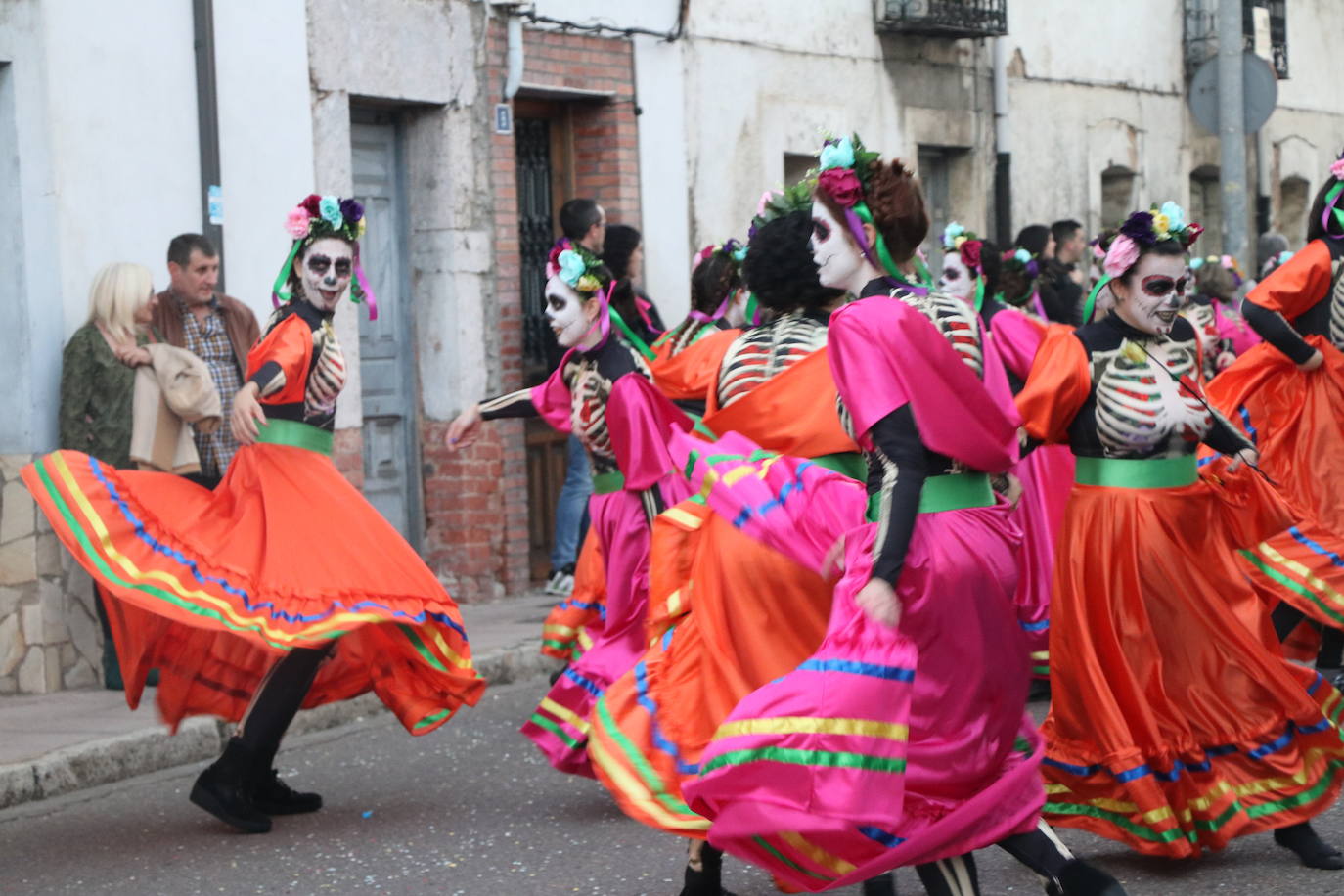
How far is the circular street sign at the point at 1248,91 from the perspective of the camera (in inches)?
648

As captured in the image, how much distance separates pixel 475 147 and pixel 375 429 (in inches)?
68.4

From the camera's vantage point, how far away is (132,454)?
31.3 feet

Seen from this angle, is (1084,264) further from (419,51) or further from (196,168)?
(196,168)

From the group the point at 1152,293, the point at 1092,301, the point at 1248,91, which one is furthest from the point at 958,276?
the point at 1248,91

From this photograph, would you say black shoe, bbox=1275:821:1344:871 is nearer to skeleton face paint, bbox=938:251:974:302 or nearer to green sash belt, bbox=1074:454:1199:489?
green sash belt, bbox=1074:454:1199:489

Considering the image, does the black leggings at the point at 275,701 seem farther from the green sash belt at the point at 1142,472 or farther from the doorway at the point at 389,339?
the doorway at the point at 389,339

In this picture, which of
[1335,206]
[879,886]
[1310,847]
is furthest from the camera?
[1335,206]

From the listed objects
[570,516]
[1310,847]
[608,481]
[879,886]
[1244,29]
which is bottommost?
[1310,847]

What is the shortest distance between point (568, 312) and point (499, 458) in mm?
5455

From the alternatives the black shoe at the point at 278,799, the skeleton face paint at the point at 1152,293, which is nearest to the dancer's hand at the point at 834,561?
the skeleton face paint at the point at 1152,293

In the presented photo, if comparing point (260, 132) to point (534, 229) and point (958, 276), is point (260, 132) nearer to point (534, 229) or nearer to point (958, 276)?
point (534, 229)

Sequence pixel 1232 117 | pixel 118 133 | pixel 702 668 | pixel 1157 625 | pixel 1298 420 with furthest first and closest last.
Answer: pixel 1232 117 < pixel 118 133 < pixel 1298 420 < pixel 1157 625 < pixel 702 668

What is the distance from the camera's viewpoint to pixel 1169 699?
242 inches

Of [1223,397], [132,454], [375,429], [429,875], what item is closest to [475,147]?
[375,429]
